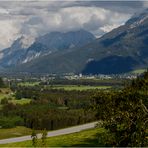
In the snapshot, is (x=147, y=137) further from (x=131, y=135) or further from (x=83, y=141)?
(x=83, y=141)

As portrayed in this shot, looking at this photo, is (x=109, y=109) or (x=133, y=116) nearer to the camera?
(x=133, y=116)

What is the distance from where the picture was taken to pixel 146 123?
5531cm

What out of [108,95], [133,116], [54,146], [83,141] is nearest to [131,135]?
[133,116]

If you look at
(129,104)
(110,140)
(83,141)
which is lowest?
(83,141)

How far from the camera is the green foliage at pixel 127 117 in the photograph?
53.9 m

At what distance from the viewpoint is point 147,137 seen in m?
58.5

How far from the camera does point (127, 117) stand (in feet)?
182

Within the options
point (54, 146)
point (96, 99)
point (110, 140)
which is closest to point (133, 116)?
point (110, 140)

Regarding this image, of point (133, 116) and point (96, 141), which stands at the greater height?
point (133, 116)

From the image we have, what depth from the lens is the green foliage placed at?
5388 centimetres

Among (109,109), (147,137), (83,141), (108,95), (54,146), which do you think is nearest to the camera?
(147,137)

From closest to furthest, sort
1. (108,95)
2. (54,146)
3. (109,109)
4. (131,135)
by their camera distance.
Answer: (131,135) → (109,109) → (108,95) → (54,146)

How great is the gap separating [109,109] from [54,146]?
138 feet

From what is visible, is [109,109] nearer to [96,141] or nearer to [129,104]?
[129,104]
